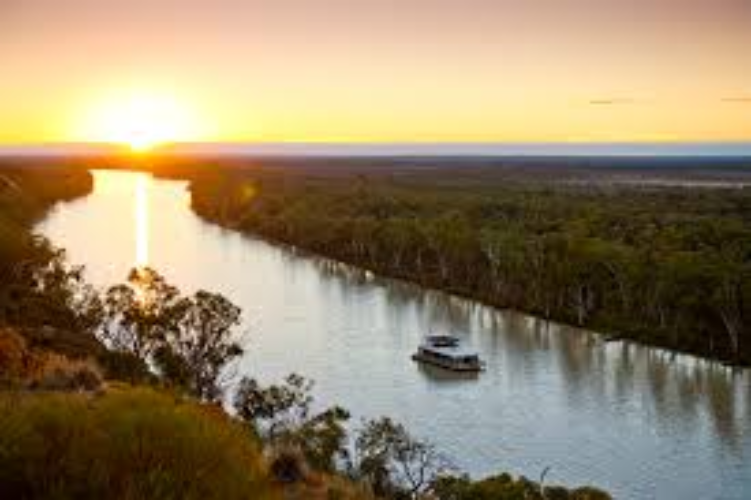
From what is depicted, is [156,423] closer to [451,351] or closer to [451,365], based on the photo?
[451,365]

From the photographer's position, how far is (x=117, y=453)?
1076 cm

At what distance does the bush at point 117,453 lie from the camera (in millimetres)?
10352

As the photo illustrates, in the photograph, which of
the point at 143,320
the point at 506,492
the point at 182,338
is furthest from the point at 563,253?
the point at 506,492

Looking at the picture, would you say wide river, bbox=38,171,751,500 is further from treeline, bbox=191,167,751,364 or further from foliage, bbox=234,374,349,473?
foliage, bbox=234,374,349,473

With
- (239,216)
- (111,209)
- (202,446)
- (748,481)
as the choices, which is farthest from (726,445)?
(111,209)

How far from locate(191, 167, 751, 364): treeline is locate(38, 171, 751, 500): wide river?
252 cm

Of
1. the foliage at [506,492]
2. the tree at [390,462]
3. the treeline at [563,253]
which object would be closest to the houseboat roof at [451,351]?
the treeline at [563,253]

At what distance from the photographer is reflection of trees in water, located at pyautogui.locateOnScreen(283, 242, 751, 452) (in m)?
40.6

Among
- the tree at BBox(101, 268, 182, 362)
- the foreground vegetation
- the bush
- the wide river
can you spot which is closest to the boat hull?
the wide river

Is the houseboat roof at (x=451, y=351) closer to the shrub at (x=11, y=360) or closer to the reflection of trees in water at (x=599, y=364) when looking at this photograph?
the reflection of trees in water at (x=599, y=364)

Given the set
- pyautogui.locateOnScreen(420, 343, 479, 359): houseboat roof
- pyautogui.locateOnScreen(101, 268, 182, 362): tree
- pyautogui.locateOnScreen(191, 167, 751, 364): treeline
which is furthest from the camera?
pyautogui.locateOnScreen(191, 167, 751, 364): treeline

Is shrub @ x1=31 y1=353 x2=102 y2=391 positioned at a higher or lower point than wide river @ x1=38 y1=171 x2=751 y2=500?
higher

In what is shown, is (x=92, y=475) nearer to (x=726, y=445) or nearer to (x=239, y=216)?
(x=726, y=445)

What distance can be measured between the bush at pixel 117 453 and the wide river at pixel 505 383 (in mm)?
21395
